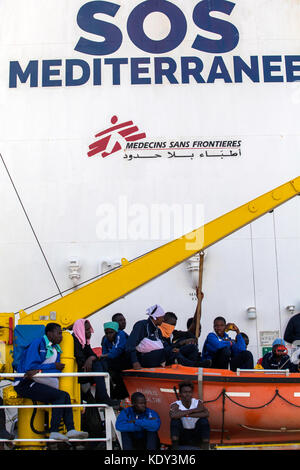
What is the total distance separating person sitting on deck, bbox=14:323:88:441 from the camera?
6.38m

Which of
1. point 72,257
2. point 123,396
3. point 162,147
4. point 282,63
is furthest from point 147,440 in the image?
point 282,63

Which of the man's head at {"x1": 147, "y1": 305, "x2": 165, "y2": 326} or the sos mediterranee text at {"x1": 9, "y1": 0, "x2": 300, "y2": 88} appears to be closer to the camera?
the man's head at {"x1": 147, "y1": 305, "x2": 165, "y2": 326}

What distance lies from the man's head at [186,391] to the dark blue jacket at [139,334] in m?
0.96

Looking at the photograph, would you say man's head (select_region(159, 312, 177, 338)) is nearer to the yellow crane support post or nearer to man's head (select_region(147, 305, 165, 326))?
man's head (select_region(147, 305, 165, 326))

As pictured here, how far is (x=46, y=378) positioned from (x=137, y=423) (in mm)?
1103

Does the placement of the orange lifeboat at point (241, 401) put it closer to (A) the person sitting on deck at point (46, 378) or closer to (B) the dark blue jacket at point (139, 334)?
(B) the dark blue jacket at point (139, 334)

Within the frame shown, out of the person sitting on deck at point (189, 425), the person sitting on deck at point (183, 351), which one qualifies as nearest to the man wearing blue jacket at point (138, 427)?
the person sitting on deck at point (189, 425)

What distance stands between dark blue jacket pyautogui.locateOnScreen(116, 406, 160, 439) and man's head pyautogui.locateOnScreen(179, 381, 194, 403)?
0.36 m

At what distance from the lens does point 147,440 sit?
6277 millimetres

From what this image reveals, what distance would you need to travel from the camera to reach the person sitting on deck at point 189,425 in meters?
6.26

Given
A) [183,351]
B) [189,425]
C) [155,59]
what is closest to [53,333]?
[189,425]

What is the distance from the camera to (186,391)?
646 centimetres

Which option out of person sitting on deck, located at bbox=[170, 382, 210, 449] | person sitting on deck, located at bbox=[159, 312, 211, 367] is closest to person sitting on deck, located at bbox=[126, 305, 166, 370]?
person sitting on deck, located at bbox=[159, 312, 211, 367]
